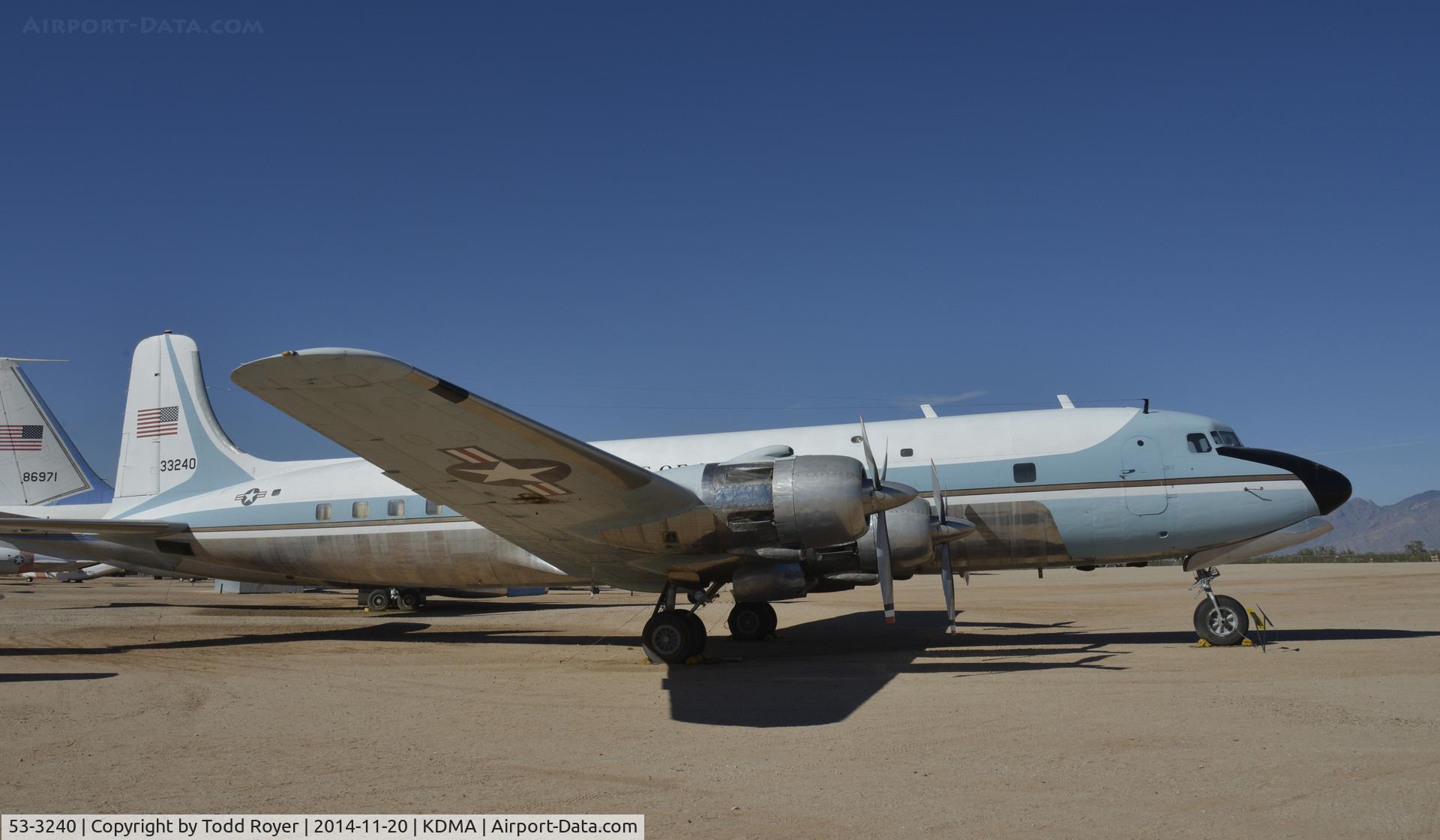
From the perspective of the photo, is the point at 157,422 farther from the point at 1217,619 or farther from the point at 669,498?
the point at 1217,619

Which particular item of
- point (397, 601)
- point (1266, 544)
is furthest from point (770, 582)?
point (397, 601)

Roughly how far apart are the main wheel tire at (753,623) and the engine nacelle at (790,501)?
16.7 feet

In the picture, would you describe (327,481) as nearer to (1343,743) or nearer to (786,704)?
(786,704)

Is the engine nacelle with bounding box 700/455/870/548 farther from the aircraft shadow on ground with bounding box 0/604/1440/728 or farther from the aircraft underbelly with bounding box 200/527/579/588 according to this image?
the aircraft underbelly with bounding box 200/527/579/588

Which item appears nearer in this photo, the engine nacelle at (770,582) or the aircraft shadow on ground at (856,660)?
the aircraft shadow on ground at (856,660)

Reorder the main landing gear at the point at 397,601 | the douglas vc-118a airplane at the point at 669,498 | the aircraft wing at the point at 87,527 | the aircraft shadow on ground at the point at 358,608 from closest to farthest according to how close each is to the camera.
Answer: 1. the douglas vc-118a airplane at the point at 669,498
2. the aircraft wing at the point at 87,527
3. the aircraft shadow on ground at the point at 358,608
4. the main landing gear at the point at 397,601

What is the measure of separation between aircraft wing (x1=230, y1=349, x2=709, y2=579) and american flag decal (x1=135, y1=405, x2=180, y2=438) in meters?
9.58

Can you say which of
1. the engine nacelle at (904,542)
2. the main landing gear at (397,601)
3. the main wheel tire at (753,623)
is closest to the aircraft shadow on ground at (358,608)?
the main landing gear at (397,601)

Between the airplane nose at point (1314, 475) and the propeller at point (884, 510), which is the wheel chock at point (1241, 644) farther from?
the propeller at point (884, 510)

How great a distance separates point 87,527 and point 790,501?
509 inches

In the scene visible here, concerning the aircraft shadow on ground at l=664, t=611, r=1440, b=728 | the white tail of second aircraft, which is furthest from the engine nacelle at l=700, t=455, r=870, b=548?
the white tail of second aircraft

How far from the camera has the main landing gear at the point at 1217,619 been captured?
483 inches

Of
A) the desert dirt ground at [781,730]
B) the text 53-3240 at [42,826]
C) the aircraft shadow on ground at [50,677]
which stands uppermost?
the aircraft shadow on ground at [50,677]

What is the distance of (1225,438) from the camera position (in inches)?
504
